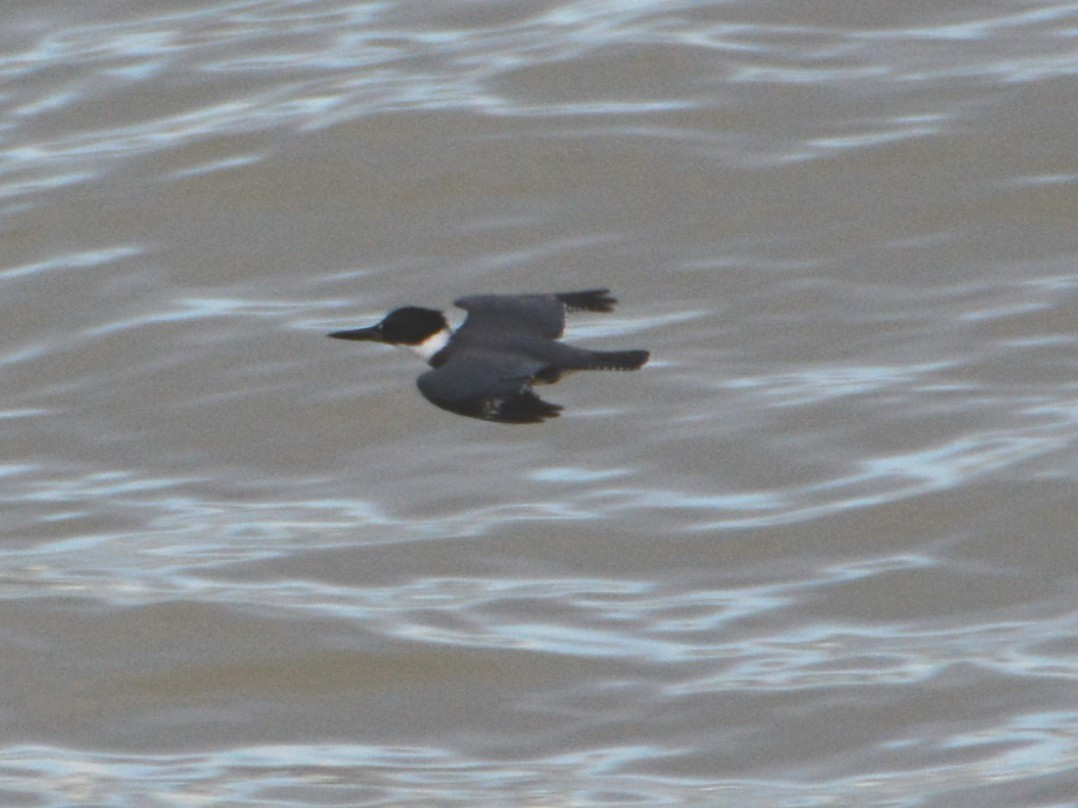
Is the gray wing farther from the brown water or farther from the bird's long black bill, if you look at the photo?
the brown water

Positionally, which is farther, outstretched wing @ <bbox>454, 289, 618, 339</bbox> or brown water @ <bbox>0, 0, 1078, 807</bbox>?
outstretched wing @ <bbox>454, 289, 618, 339</bbox>

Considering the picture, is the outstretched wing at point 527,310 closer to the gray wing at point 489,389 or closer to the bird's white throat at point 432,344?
the bird's white throat at point 432,344

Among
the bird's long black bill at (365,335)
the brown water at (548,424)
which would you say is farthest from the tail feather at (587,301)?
the brown water at (548,424)

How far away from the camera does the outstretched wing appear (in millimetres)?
7910

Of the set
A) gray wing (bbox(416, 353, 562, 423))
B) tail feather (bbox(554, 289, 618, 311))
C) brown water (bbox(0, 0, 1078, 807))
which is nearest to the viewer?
gray wing (bbox(416, 353, 562, 423))

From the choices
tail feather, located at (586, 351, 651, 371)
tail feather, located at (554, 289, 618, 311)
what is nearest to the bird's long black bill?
tail feather, located at (554, 289, 618, 311)

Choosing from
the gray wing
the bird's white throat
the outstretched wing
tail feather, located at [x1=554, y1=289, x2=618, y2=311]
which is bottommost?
the gray wing

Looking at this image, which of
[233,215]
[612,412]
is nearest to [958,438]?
[612,412]

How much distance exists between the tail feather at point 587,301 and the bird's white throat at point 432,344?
0.55 metres

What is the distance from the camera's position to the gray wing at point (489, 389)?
707 centimetres

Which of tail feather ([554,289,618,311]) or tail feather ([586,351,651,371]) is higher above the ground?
tail feather ([554,289,618,311])

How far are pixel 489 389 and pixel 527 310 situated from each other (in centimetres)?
97

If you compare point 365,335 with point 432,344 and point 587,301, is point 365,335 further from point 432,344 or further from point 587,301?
point 587,301

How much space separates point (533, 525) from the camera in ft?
28.6
